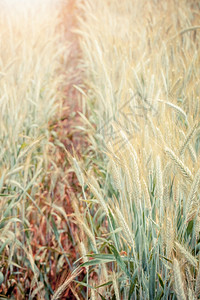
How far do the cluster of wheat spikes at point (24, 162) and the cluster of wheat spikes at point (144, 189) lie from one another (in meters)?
0.19

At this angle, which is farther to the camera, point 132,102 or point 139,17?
point 139,17

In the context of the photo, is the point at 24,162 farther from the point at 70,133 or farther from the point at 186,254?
the point at 186,254

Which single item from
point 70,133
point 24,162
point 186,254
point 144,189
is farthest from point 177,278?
point 70,133

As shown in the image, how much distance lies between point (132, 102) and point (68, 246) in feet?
1.96

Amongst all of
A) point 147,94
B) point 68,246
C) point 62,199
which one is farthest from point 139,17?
point 68,246

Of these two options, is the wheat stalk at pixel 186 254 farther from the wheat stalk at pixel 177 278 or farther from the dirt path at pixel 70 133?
the dirt path at pixel 70 133

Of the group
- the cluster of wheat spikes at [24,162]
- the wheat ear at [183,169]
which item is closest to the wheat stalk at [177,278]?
the wheat ear at [183,169]

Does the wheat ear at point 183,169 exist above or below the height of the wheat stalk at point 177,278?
above

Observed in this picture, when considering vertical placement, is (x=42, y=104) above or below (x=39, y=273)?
above

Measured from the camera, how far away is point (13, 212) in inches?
43.4

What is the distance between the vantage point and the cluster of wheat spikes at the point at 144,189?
0.65 m

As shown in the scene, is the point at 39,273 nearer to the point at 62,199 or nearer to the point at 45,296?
the point at 45,296

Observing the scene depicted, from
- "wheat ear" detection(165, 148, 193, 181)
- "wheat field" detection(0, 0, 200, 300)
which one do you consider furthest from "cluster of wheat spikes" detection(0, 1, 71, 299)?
"wheat ear" detection(165, 148, 193, 181)

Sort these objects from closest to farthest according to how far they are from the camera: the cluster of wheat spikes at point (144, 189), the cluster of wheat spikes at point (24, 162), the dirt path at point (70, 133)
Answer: the cluster of wheat spikes at point (144, 189), the cluster of wheat spikes at point (24, 162), the dirt path at point (70, 133)
